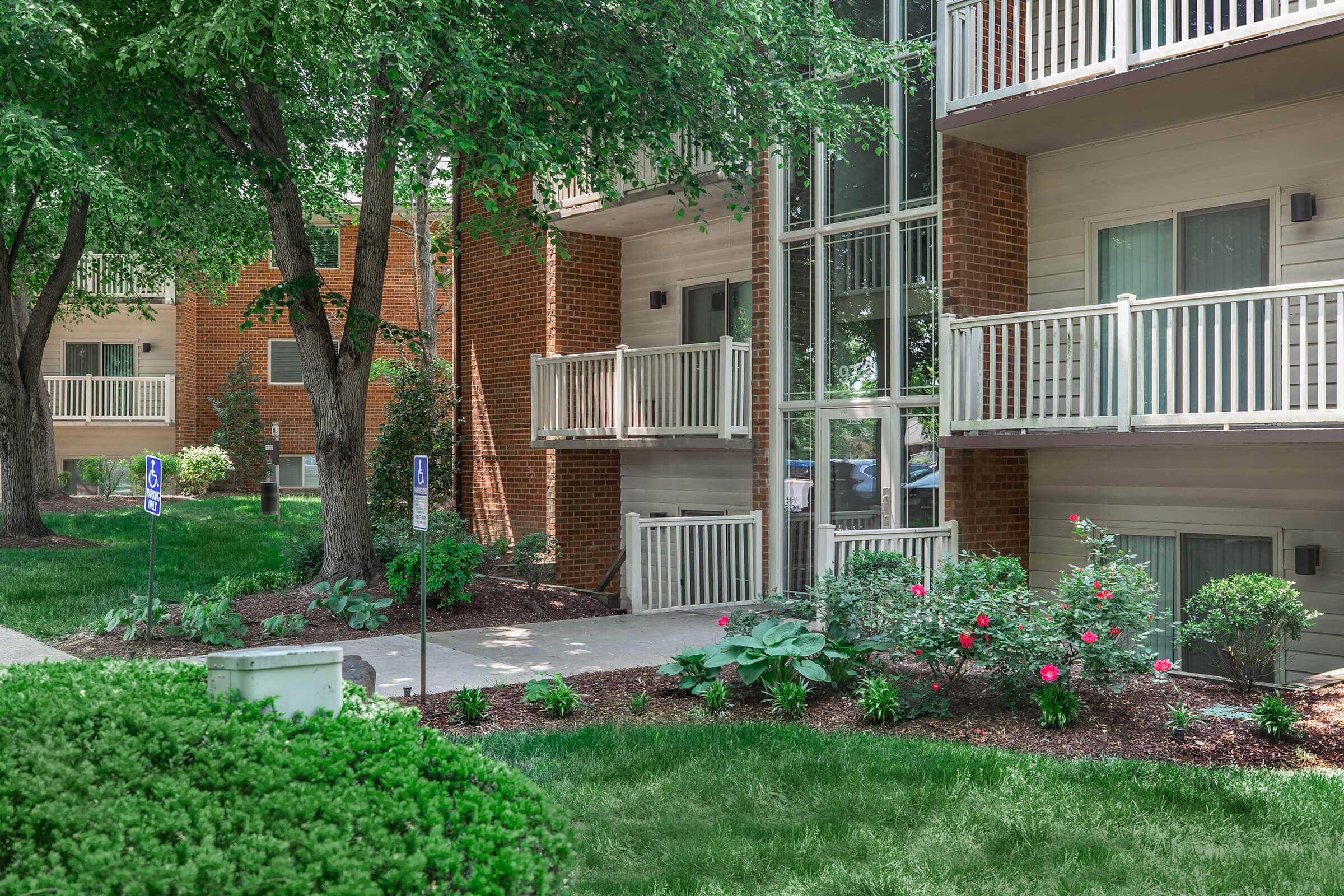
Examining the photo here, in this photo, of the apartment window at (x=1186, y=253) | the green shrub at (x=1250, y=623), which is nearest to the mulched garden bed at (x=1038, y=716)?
the green shrub at (x=1250, y=623)

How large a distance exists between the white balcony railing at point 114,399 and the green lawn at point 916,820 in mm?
25396

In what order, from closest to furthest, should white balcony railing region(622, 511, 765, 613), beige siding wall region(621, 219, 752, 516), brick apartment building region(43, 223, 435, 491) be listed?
1. white balcony railing region(622, 511, 765, 613)
2. beige siding wall region(621, 219, 752, 516)
3. brick apartment building region(43, 223, 435, 491)

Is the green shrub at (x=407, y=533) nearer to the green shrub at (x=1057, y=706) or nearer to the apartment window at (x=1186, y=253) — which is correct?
the green shrub at (x=1057, y=706)

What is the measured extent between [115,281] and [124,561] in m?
12.5

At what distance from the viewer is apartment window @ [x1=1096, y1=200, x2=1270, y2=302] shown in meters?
10.1

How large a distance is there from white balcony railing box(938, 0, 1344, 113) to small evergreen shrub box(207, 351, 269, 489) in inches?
917

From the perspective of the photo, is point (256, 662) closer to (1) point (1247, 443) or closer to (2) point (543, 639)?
(2) point (543, 639)

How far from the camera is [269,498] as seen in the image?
71.7ft

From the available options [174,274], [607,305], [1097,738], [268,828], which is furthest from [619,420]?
[174,274]

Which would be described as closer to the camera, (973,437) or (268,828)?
(268,828)

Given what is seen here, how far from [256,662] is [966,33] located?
935 centimetres

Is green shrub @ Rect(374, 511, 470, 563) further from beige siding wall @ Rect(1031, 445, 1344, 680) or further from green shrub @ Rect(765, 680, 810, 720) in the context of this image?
beige siding wall @ Rect(1031, 445, 1344, 680)

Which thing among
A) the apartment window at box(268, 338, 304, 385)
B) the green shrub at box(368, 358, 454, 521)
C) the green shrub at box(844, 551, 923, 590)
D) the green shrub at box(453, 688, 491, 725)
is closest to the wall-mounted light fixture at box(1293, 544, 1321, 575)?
the green shrub at box(844, 551, 923, 590)

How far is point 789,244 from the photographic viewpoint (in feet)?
43.9
